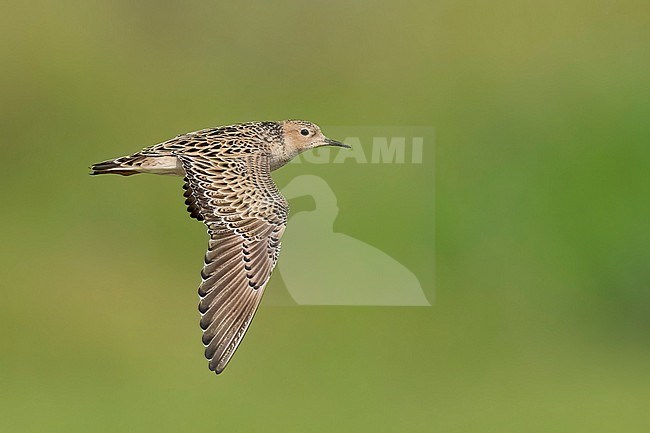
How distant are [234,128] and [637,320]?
527 inches

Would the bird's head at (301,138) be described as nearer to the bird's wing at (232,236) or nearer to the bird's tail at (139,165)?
the bird's wing at (232,236)

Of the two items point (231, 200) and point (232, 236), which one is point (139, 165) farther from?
point (232, 236)

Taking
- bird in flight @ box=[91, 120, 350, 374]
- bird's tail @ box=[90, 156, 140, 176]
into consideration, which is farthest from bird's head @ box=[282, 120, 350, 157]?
bird's tail @ box=[90, 156, 140, 176]

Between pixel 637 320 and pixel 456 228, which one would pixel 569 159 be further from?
pixel 637 320

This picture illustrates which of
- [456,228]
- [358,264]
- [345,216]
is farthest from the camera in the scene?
[456,228]

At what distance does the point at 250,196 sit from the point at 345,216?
8212 mm

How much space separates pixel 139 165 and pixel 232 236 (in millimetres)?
535

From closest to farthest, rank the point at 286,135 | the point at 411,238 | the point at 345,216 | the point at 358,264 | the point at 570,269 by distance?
the point at 286,135, the point at 358,264, the point at 345,216, the point at 411,238, the point at 570,269

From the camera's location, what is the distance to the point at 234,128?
6.75 m

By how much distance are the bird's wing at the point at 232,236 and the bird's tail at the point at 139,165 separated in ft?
0.20

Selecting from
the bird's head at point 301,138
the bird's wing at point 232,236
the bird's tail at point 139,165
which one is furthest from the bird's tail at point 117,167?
the bird's head at point 301,138

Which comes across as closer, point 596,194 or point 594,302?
point 596,194

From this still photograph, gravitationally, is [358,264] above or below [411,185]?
below

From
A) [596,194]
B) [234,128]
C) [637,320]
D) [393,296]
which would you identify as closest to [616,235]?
[596,194]
